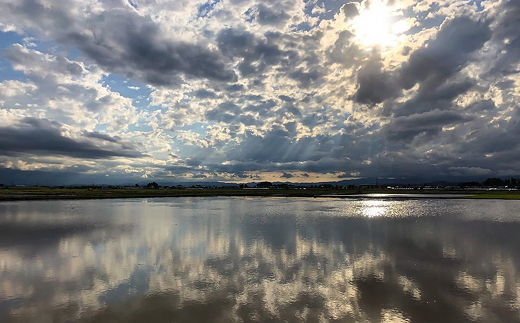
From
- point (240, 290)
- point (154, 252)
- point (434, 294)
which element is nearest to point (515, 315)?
point (434, 294)

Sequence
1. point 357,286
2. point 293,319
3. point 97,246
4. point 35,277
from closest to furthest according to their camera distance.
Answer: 1. point 293,319
2. point 357,286
3. point 35,277
4. point 97,246

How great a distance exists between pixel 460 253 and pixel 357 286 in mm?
11696

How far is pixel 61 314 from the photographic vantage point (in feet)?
39.2

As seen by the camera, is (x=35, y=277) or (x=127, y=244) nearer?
(x=35, y=277)

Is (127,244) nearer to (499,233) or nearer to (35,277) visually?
(35,277)

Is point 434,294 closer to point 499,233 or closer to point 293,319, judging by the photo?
point 293,319

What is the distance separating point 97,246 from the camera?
24297 mm

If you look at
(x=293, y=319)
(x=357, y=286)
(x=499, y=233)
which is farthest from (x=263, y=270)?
(x=499, y=233)

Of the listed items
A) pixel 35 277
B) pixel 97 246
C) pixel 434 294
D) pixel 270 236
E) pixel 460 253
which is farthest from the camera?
pixel 270 236

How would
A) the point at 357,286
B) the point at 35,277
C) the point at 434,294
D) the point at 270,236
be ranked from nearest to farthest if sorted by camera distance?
the point at 434,294 → the point at 357,286 → the point at 35,277 → the point at 270,236

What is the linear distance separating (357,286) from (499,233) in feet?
78.4

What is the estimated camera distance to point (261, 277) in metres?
16.5

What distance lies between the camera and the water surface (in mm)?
11984

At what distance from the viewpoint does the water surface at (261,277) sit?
12.0m
